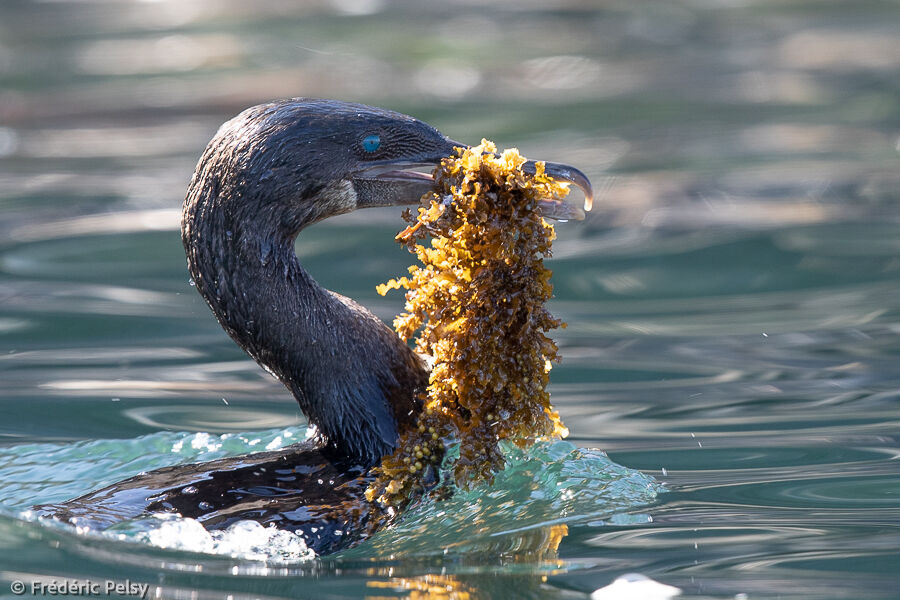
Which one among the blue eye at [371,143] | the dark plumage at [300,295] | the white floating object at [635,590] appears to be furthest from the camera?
the blue eye at [371,143]

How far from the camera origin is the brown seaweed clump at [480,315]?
432 cm

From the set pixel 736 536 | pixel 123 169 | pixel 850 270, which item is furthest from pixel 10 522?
pixel 123 169

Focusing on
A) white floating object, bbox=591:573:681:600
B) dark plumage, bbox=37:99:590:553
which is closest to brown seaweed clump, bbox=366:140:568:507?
dark plumage, bbox=37:99:590:553

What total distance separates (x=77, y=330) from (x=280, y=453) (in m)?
2.61

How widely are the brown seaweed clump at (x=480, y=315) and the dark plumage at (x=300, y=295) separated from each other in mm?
205

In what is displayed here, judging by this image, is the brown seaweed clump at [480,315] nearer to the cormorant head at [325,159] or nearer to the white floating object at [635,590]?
the cormorant head at [325,159]

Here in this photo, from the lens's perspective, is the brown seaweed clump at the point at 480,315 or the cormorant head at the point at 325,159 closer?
the brown seaweed clump at the point at 480,315

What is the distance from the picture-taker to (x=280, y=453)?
5004 mm

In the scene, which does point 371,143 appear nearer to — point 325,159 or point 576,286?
point 325,159

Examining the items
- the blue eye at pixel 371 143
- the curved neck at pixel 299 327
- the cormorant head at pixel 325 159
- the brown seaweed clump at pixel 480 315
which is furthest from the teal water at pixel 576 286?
the blue eye at pixel 371 143

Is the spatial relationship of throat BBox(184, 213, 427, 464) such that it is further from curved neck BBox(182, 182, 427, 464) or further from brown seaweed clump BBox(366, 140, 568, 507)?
brown seaweed clump BBox(366, 140, 568, 507)

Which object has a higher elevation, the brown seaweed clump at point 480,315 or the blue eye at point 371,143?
the blue eye at point 371,143

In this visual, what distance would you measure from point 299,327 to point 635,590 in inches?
59.7

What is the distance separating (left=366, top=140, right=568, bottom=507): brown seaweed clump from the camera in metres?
4.32
